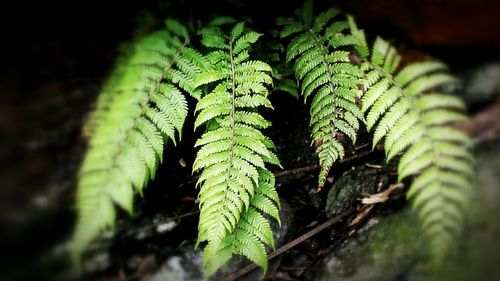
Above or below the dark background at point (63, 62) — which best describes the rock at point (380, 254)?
below

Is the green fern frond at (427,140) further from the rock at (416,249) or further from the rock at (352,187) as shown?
the rock at (352,187)

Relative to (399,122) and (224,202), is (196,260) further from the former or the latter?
(399,122)

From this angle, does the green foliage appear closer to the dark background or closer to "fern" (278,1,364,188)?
"fern" (278,1,364,188)

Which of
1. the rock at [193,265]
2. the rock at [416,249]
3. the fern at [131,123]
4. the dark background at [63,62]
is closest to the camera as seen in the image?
the fern at [131,123]

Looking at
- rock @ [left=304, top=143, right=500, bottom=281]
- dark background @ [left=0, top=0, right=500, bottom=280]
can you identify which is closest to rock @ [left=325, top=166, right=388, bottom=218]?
rock @ [left=304, top=143, right=500, bottom=281]

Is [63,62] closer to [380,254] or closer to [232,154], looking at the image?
[232,154]

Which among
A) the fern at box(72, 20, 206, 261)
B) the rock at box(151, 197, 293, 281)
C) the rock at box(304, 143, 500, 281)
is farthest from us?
the rock at box(151, 197, 293, 281)

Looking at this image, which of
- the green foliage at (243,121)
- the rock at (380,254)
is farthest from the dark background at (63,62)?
the rock at (380,254)

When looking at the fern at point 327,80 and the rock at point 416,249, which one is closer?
the rock at point 416,249
